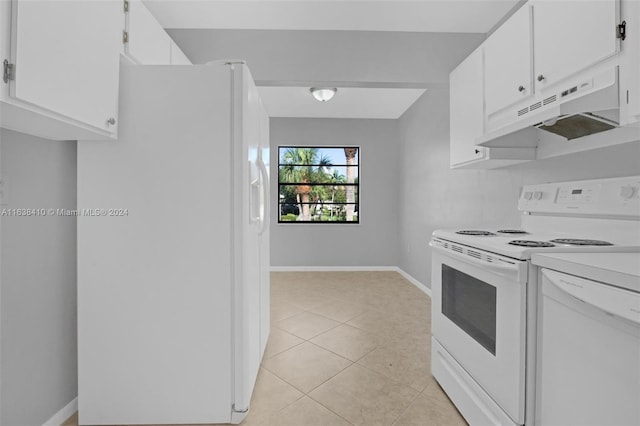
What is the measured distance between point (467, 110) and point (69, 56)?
2251 mm

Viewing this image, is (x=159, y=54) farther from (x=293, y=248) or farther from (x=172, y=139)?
(x=293, y=248)

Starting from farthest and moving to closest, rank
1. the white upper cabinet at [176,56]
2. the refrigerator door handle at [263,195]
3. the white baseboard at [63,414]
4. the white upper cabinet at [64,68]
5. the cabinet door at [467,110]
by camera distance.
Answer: the white upper cabinet at [176,56] → the cabinet door at [467,110] → the refrigerator door handle at [263,195] → the white baseboard at [63,414] → the white upper cabinet at [64,68]

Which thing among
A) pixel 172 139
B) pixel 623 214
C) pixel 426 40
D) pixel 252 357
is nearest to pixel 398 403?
pixel 252 357

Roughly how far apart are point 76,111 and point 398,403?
6.78ft

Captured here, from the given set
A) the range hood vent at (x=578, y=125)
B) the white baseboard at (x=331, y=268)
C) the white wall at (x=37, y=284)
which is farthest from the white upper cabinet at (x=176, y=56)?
the white baseboard at (x=331, y=268)

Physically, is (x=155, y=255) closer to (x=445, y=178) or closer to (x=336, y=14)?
A: (x=336, y=14)

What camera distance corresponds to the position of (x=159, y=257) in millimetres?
1517

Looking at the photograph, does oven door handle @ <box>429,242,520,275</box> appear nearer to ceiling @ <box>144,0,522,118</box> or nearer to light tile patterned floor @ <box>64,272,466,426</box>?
light tile patterned floor @ <box>64,272,466,426</box>

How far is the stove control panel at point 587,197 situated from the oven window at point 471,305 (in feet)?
2.20

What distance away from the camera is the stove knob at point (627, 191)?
4.42ft

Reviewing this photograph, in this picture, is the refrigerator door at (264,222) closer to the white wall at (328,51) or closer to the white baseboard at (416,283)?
the white wall at (328,51)

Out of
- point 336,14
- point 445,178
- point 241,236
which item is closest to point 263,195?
point 241,236

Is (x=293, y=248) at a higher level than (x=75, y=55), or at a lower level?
lower

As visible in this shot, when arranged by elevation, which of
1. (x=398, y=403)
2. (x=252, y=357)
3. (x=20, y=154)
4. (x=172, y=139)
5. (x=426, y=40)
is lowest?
(x=398, y=403)
